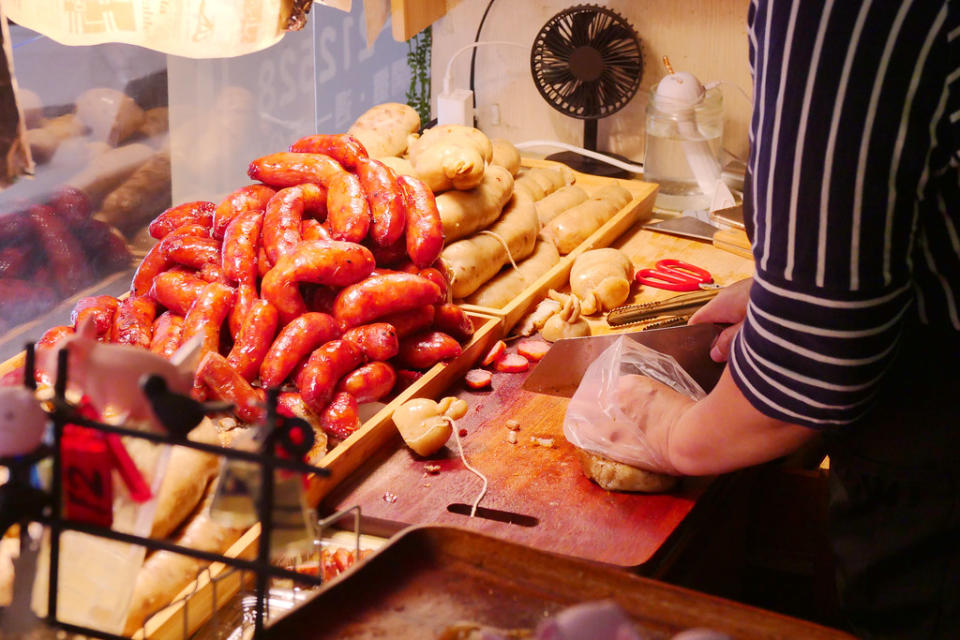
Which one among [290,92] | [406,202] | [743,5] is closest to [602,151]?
[743,5]

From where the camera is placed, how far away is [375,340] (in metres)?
2.40

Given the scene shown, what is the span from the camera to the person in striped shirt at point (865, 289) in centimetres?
126

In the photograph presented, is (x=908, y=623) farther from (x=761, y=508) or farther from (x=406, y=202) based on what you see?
(x=406, y=202)

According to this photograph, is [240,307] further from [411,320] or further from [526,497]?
[526,497]

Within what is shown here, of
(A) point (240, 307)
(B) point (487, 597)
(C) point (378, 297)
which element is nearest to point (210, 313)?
(A) point (240, 307)

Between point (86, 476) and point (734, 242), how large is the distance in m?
2.94

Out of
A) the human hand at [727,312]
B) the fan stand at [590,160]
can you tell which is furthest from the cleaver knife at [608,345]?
the fan stand at [590,160]

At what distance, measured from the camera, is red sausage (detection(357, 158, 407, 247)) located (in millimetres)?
2582

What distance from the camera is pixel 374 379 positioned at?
2.37 meters

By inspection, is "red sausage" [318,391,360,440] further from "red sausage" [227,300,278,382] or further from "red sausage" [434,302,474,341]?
"red sausage" [434,302,474,341]

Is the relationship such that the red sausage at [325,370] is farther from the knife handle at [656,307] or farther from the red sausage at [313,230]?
the knife handle at [656,307]

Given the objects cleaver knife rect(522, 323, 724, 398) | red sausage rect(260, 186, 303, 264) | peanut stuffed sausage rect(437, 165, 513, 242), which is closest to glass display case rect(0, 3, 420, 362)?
red sausage rect(260, 186, 303, 264)

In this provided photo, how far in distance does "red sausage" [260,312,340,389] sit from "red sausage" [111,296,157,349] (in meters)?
0.34

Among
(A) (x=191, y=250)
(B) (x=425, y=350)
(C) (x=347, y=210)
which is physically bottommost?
(B) (x=425, y=350)
